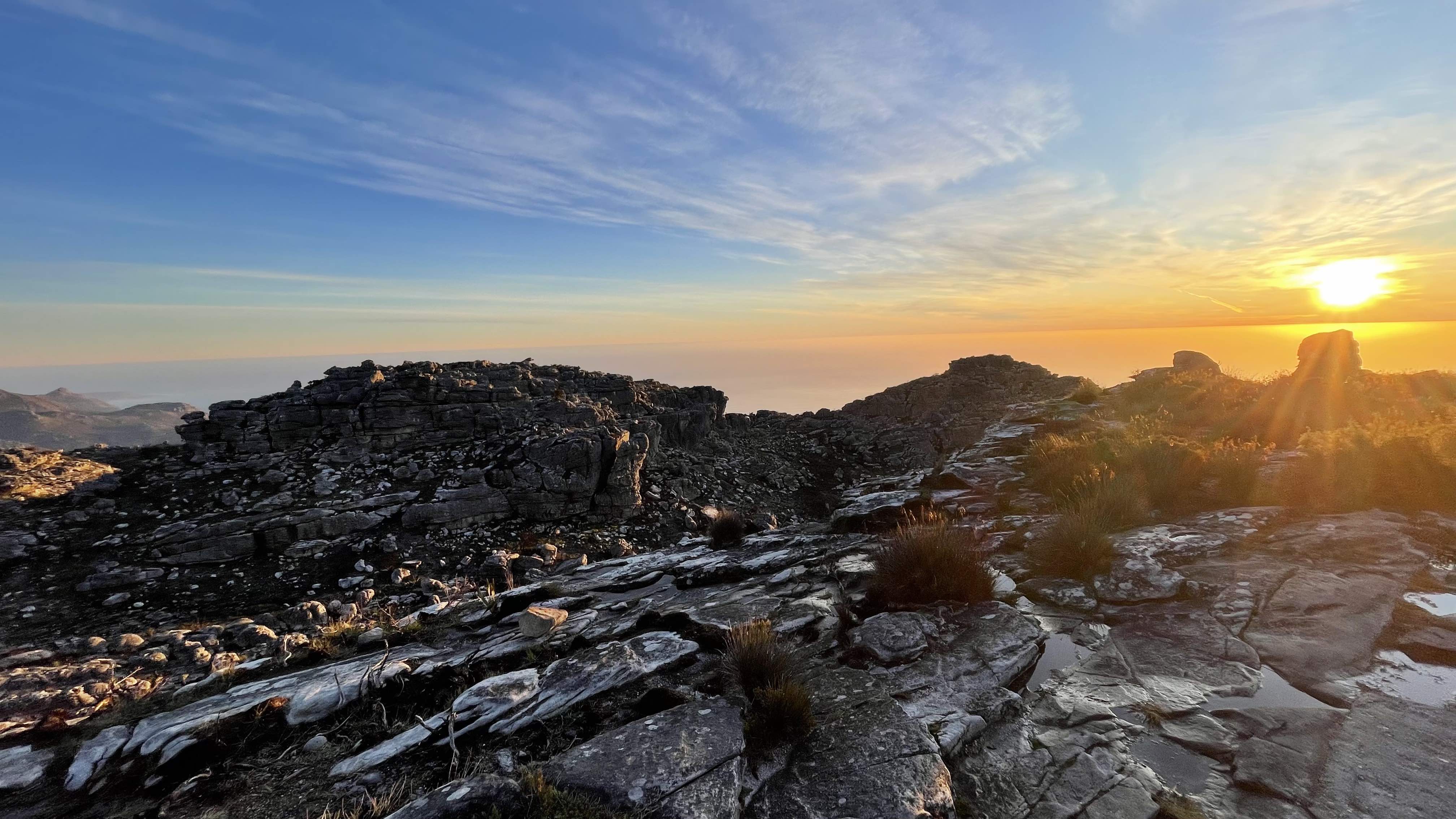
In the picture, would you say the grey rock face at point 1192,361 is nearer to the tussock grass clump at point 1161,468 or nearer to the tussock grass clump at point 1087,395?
the tussock grass clump at point 1087,395

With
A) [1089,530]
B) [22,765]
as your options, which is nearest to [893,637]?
[1089,530]

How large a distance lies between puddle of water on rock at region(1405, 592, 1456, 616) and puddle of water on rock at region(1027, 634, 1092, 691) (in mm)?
3609

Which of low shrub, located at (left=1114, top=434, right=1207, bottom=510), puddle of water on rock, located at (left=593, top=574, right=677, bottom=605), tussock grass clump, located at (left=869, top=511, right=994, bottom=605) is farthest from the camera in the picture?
low shrub, located at (left=1114, top=434, right=1207, bottom=510)

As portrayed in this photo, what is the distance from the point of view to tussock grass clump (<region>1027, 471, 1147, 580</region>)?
24.7 ft

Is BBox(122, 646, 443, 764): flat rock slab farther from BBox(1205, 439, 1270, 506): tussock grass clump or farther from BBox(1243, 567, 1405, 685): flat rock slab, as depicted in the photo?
BBox(1205, 439, 1270, 506): tussock grass clump

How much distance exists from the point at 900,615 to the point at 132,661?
1283 centimetres

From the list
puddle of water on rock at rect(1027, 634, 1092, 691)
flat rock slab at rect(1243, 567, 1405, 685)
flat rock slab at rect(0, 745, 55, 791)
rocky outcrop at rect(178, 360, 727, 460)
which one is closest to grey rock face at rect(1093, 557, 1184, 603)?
flat rock slab at rect(1243, 567, 1405, 685)

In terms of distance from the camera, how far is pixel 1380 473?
8758mm

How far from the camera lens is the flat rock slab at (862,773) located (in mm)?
3871

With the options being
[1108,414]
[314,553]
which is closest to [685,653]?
[314,553]

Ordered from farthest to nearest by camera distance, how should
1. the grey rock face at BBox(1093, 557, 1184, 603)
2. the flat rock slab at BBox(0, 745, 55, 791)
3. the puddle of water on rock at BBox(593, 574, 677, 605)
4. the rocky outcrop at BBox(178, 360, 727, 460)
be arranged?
the rocky outcrop at BBox(178, 360, 727, 460) → the puddle of water on rock at BBox(593, 574, 677, 605) → the grey rock face at BBox(1093, 557, 1184, 603) → the flat rock slab at BBox(0, 745, 55, 791)

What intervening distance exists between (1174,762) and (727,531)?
8.59 meters

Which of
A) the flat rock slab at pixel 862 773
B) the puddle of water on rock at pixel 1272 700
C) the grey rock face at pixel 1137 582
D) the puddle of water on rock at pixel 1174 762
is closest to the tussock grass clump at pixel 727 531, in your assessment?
the grey rock face at pixel 1137 582

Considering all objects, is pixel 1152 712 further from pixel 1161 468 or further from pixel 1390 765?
pixel 1161 468
